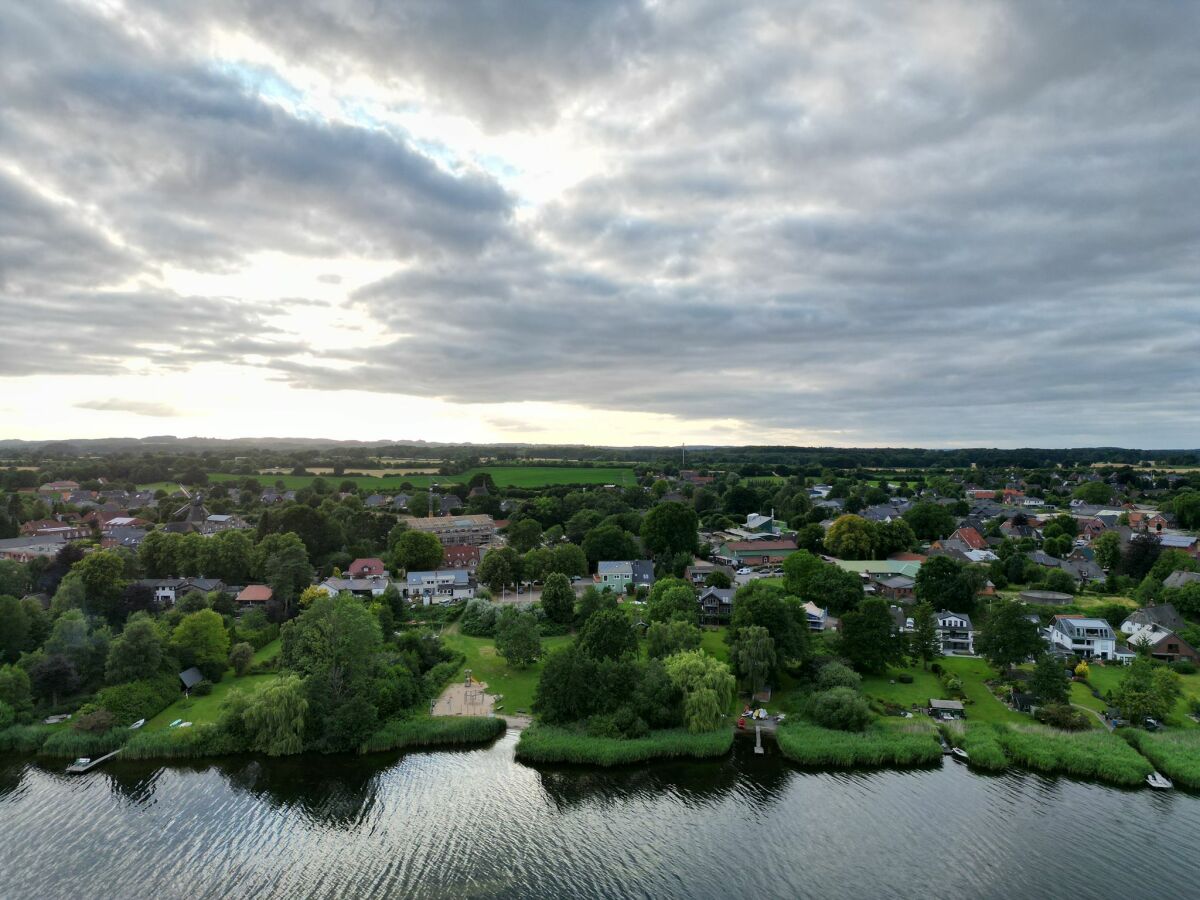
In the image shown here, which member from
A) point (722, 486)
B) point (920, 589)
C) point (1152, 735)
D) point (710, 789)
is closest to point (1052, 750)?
point (1152, 735)

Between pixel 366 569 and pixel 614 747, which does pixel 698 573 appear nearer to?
pixel 366 569

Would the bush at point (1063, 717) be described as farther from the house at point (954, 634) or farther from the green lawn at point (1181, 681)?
the house at point (954, 634)

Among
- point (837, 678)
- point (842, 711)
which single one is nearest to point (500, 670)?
point (837, 678)

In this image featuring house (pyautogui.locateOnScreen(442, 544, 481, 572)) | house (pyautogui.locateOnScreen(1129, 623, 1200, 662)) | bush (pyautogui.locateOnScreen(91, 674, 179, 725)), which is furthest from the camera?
house (pyautogui.locateOnScreen(442, 544, 481, 572))

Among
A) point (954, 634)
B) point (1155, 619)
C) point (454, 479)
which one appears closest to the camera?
point (1155, 619)

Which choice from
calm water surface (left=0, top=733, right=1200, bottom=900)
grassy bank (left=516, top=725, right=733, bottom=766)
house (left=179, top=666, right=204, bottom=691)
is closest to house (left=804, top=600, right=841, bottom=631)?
calm water surface (left=0, top=733, right=1200, bottom=900)

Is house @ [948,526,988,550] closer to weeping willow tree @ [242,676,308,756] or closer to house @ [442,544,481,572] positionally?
house @ [442,544,481,572]
